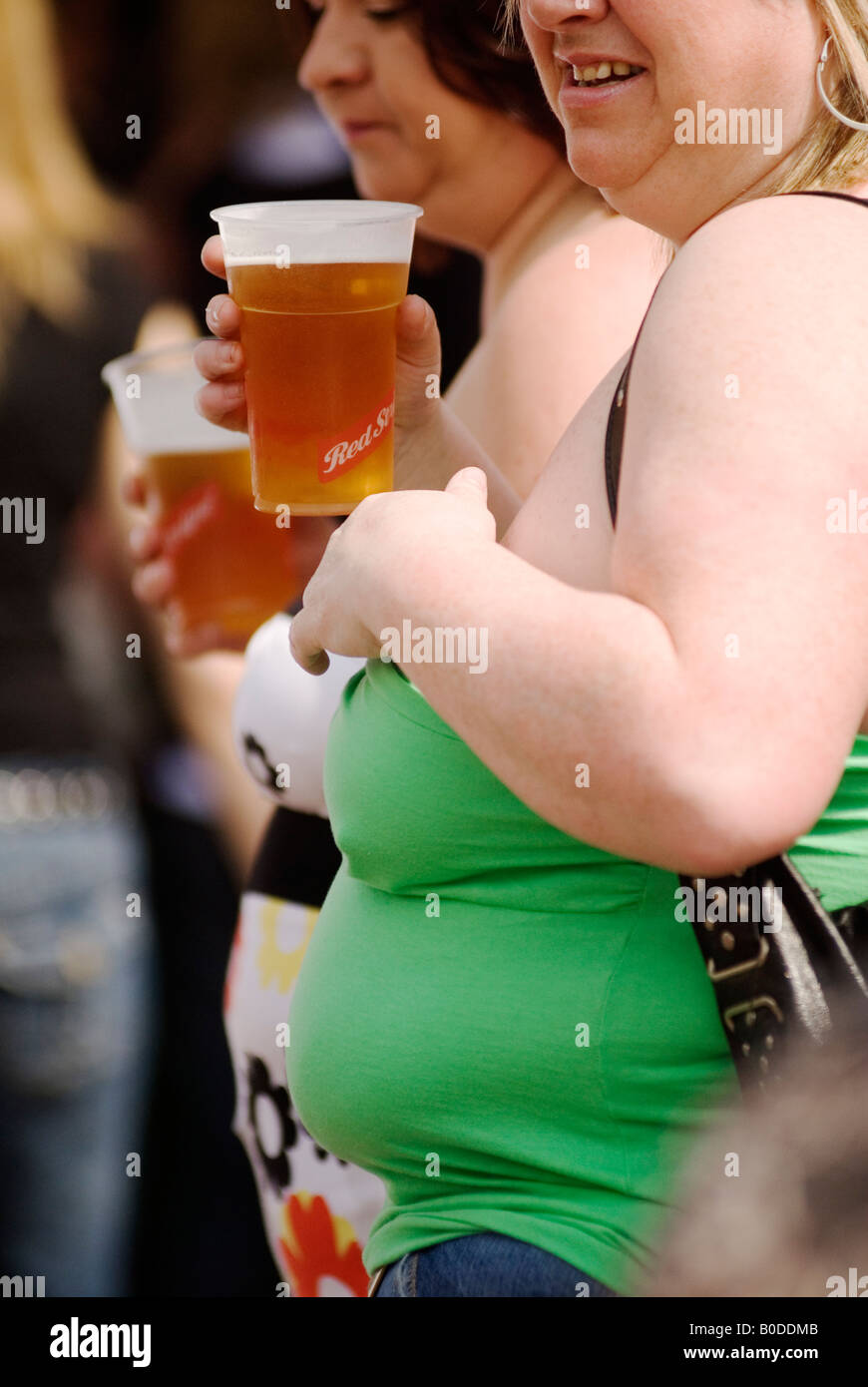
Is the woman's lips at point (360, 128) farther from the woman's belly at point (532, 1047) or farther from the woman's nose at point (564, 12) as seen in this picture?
the woman's belly at point (532, 1047)

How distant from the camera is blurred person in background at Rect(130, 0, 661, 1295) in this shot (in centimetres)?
160

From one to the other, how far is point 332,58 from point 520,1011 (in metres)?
1.32

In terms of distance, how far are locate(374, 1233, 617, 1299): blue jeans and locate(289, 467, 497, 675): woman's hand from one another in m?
0.43

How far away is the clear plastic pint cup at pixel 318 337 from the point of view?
1.28 m

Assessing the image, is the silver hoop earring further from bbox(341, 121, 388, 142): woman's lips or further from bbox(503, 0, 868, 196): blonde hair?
bbox(341, 121, 388, 142): woman's lips

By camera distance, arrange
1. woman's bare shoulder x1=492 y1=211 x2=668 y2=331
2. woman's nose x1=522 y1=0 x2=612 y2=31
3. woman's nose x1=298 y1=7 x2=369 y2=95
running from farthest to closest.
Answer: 1. woman's nose x1=298 y1=7 x2=369 y2=95
2. woman's bare shoulder x1=492 y1=211 x2=668 y2=331
3. woman's nose x1=522 y1=0 x2=612 y2=31

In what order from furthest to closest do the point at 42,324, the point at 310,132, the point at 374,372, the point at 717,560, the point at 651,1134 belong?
the point at 310,132 < the point at 42,324 < the point at 374,372 < the point at 651,1134 < the point at 717,560

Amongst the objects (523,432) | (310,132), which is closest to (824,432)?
(523,432)

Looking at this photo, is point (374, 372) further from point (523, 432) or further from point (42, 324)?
point (42, 324)

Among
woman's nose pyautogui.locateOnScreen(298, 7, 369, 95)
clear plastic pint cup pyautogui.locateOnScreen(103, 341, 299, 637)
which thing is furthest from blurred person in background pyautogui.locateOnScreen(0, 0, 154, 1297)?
woman's nose pyautogui.locateOnScreen(298, 7, 369, 95)

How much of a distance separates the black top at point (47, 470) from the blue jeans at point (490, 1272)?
162 cm

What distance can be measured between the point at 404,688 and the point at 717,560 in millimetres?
313

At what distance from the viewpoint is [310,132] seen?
A: 2926mm

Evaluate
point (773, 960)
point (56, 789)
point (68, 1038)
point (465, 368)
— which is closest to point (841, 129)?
point (773, 960)
